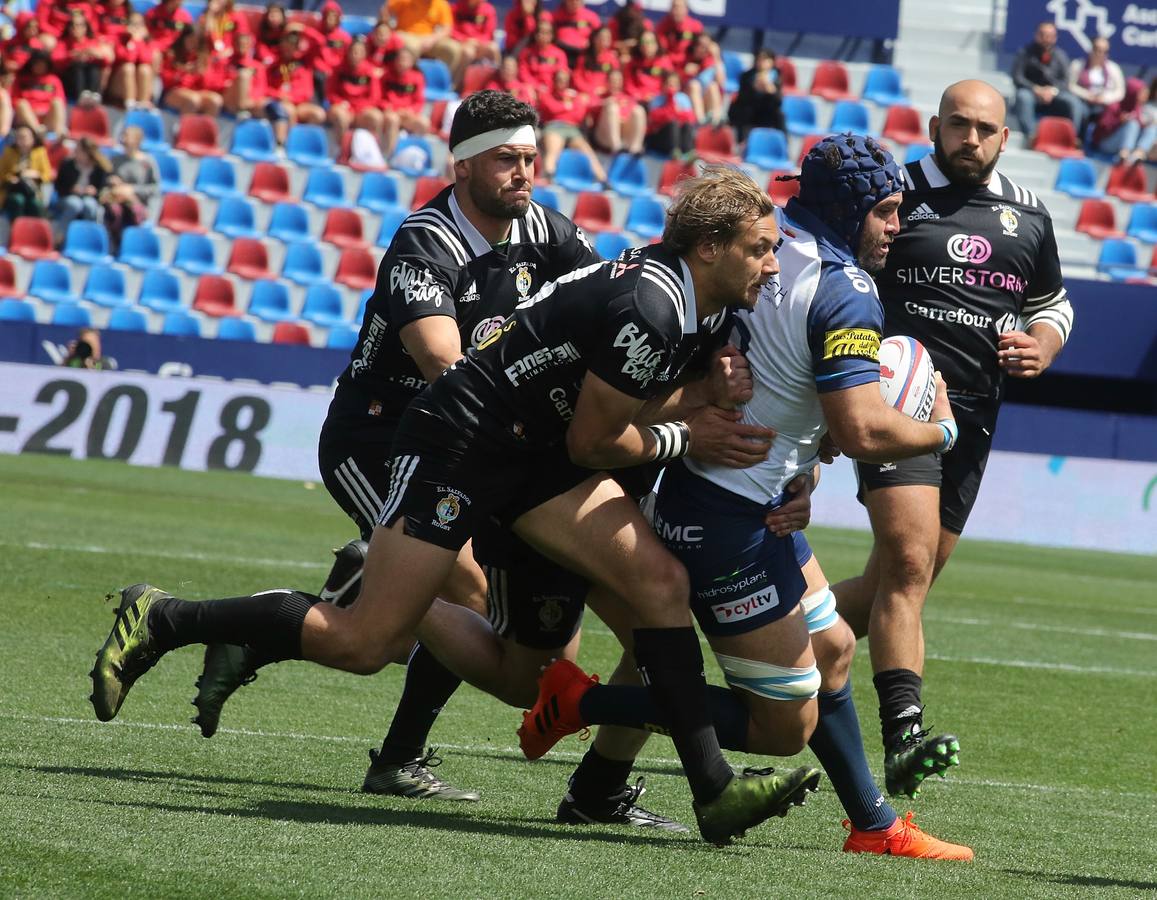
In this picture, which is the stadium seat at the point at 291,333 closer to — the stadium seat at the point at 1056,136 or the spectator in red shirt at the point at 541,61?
the spectator in red shirt at the point at 541,61

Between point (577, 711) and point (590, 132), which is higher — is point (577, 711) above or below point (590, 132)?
above

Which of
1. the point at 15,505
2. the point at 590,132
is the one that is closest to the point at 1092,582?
the point at 15,505

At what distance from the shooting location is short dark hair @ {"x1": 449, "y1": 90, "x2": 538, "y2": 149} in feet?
20.1

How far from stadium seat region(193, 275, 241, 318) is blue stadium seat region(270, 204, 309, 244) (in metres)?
1.14

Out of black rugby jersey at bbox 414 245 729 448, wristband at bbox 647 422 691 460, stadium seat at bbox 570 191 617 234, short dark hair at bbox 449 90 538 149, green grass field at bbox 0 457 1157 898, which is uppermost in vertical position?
short dark hair at bbox 449 90 538 149

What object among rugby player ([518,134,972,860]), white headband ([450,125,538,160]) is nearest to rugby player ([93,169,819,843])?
rugby player ([518,134,972,860])

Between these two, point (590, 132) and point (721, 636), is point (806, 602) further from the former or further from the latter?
point (590, 132)

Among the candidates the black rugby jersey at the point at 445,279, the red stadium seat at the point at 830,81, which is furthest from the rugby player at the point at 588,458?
the red stadium seat at the point at 830,81

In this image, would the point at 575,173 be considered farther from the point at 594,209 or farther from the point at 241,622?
the point at 241,622

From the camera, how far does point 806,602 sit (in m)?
5.16

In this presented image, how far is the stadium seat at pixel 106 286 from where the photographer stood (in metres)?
20.7

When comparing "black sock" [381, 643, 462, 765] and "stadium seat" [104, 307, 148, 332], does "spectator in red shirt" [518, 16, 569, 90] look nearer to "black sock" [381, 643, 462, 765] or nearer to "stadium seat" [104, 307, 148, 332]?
"stadium seat" [104, 307, 148, 332]

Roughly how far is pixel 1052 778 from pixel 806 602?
6.43 feet

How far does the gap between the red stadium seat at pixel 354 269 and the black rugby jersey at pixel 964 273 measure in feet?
48.3
